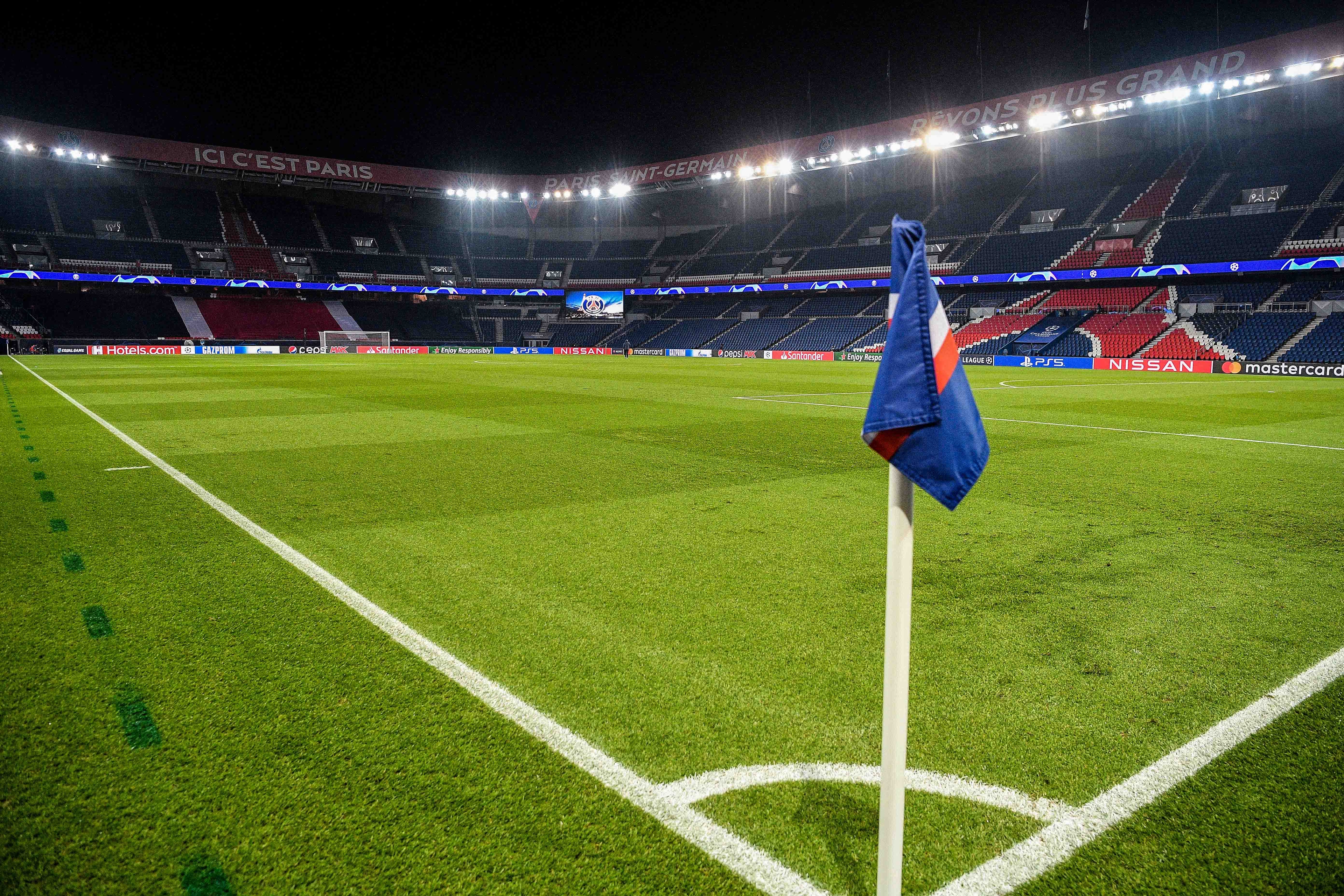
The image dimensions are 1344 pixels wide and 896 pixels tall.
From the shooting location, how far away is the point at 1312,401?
1766 cm

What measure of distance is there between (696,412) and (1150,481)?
26.3 ft

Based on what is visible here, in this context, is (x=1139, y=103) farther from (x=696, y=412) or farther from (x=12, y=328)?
(x=12, y=328)

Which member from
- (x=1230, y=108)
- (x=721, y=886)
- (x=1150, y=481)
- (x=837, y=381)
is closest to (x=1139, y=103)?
→ (x=1230, y=108)

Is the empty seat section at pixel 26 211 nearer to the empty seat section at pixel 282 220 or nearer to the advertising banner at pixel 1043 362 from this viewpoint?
the empty seat section at pixel 282 220

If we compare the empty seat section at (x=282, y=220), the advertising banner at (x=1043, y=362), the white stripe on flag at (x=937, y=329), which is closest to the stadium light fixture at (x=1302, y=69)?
the advertising banner at (x=1043, y=362)

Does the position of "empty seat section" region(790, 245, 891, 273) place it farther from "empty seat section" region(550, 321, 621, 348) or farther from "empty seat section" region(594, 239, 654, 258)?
"empty seat section" region(550, 321, 621, 348)

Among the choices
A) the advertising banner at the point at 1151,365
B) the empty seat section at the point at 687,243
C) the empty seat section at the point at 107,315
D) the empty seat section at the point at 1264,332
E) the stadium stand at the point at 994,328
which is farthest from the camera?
the empty seat section at the point at 687,243

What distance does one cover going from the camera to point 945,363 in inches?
66.8

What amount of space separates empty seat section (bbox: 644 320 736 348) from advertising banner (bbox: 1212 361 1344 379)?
32.6 metres

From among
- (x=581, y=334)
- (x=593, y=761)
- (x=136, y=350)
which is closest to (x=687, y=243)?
(x=581, y=334)

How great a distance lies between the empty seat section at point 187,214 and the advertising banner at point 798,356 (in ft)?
138

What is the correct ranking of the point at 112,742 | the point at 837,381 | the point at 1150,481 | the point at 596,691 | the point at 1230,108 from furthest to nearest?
the point at 1230,108
the point at 837,381
the point at 1150,481
the point at 596,691
the point at 112,742

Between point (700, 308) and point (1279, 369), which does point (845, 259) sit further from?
point (1279, 369)

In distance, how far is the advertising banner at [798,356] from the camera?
47.4 metres
